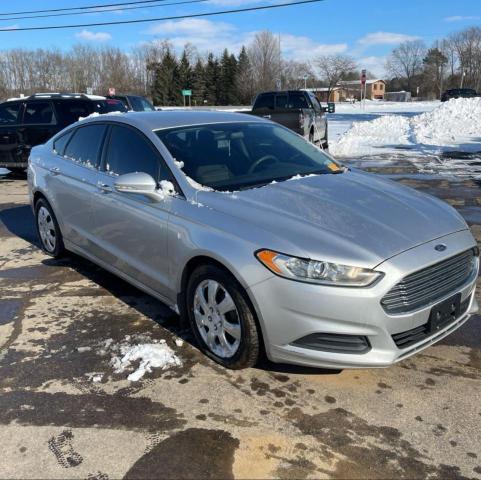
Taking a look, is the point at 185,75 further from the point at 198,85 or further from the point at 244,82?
the point at 244,82

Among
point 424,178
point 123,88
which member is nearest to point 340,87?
point 123,88

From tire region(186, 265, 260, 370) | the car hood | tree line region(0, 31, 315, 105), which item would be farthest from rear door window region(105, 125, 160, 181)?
tree line region(0, 31, 315, 105)

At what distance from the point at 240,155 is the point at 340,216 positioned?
1.22 m

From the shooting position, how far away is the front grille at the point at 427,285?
296cm

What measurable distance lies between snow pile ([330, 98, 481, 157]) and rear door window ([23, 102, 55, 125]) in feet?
27.8

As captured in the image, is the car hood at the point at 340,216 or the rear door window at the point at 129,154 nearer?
the car hood at the point at 340,216

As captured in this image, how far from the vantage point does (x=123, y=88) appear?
95.6m

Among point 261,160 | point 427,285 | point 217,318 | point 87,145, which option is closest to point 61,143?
point 87,145

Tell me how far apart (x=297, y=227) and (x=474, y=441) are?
1.52 meters

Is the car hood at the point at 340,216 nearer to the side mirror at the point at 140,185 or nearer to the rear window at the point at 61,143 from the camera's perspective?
the side mirror at the point at 140,185

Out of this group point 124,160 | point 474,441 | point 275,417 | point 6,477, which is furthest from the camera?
point 124,160

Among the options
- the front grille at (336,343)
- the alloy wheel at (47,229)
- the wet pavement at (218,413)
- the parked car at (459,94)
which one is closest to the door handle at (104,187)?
the wet pavement at (218,413)

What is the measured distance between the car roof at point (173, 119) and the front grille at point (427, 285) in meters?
2.30

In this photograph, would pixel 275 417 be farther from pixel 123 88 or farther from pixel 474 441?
pixel 123 88
